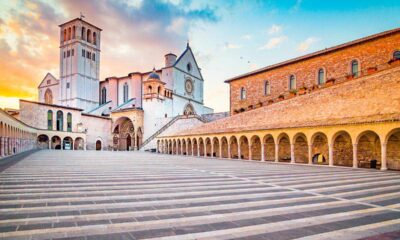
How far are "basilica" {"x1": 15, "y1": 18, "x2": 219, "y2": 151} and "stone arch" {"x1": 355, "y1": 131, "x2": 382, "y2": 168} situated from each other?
3027cm

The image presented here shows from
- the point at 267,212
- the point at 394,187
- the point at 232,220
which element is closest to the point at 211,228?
the point at 232,220

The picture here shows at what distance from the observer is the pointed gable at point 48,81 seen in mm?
69344

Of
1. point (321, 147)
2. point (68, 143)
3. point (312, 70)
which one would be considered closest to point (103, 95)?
point (68, 143)

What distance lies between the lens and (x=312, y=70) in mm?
31422

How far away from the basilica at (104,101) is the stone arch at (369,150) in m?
30.3

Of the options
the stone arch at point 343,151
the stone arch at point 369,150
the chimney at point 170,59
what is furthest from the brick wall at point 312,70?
the chimney at point 170,59

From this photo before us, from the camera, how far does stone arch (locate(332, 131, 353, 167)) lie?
21828mm

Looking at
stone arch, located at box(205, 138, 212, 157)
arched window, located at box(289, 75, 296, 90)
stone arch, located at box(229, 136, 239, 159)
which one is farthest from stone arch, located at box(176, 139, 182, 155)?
arched window, located at box(289, 75, 296, 90)

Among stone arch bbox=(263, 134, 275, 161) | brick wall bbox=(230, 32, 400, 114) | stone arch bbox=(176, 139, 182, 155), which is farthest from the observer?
stone arch bbox=(176, 139, 182, 155)

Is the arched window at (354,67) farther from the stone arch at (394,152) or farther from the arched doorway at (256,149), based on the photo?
the arched doorway at (256,149)

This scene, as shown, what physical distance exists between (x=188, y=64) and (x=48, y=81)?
36121 millimetres

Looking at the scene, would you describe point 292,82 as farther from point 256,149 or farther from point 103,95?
point 103,95

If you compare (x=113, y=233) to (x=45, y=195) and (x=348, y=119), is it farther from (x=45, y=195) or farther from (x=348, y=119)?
(x=348, y=119)

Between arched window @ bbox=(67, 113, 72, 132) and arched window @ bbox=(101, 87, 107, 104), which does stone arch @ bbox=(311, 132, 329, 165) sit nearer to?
arched window @ bbox=(67, 113, 72, 132)
